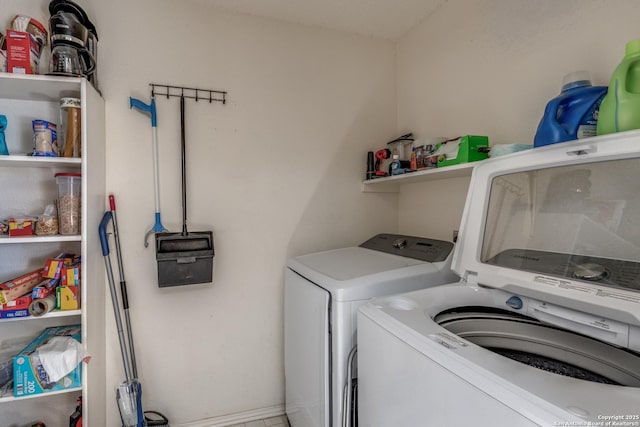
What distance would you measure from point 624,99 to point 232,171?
177 cm

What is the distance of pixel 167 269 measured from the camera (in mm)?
1709

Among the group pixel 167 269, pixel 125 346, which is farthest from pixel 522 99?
pixel 125 346

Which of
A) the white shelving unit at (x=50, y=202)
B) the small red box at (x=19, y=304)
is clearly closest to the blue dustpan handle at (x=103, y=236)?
the white shelving unit at (x=50, y=202)

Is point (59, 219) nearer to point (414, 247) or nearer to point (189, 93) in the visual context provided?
point (189, 93)

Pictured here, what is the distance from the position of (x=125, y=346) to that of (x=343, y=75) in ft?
7.06

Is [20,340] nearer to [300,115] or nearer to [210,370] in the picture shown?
[210,370]

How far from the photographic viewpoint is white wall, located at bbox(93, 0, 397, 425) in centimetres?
180

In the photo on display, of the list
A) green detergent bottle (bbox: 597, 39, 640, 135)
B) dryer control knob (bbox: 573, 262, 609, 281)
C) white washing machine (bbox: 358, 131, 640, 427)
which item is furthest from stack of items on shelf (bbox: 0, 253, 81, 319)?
green detergent bottle (bbox: 597, 39, 640, 135)

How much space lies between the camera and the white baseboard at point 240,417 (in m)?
1.91

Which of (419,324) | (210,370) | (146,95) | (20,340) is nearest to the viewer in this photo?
(419,324)

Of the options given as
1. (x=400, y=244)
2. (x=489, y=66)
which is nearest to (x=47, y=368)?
(x=400, y=244)

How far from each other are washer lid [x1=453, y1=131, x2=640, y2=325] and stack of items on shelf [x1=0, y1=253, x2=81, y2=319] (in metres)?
1.72

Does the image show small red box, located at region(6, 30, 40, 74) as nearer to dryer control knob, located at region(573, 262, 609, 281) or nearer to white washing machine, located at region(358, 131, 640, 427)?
white washing machine, located at region(358, 131, 640, 427)

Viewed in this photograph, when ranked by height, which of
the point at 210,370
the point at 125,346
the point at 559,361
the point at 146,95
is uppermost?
the point at 146,95
